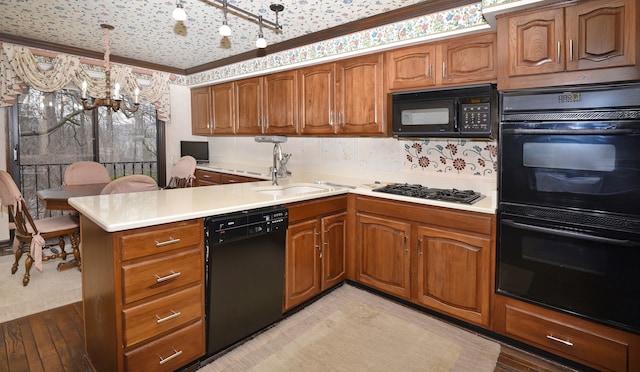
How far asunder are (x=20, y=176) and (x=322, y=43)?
392 cm

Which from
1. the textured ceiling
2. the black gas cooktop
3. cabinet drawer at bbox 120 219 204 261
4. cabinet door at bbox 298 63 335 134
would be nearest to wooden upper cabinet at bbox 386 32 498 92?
the textured ceiling

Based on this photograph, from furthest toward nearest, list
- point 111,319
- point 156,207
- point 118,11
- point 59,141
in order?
1. point 59,141
2. point 118,11
3. point 156,207
4. point 111,319

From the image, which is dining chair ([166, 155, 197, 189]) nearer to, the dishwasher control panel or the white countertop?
the white countertop

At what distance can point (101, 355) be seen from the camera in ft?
5.92

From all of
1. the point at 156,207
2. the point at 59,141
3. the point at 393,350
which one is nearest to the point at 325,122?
the point at 156,207

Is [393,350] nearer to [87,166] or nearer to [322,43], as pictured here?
[322,43]

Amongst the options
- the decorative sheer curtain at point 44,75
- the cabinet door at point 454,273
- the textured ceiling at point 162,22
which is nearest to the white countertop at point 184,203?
the cabinet door at point 454,273

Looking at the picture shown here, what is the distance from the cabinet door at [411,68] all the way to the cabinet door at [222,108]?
2.45 meters

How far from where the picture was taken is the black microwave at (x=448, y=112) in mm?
2387

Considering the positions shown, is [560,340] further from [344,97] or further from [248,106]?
[248,106]

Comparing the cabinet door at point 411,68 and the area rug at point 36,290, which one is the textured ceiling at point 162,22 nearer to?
the cabinet door at point 411,68

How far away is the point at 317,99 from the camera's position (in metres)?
3.49

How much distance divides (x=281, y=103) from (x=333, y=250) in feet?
6.09

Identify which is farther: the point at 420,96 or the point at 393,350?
the point at 420,96
